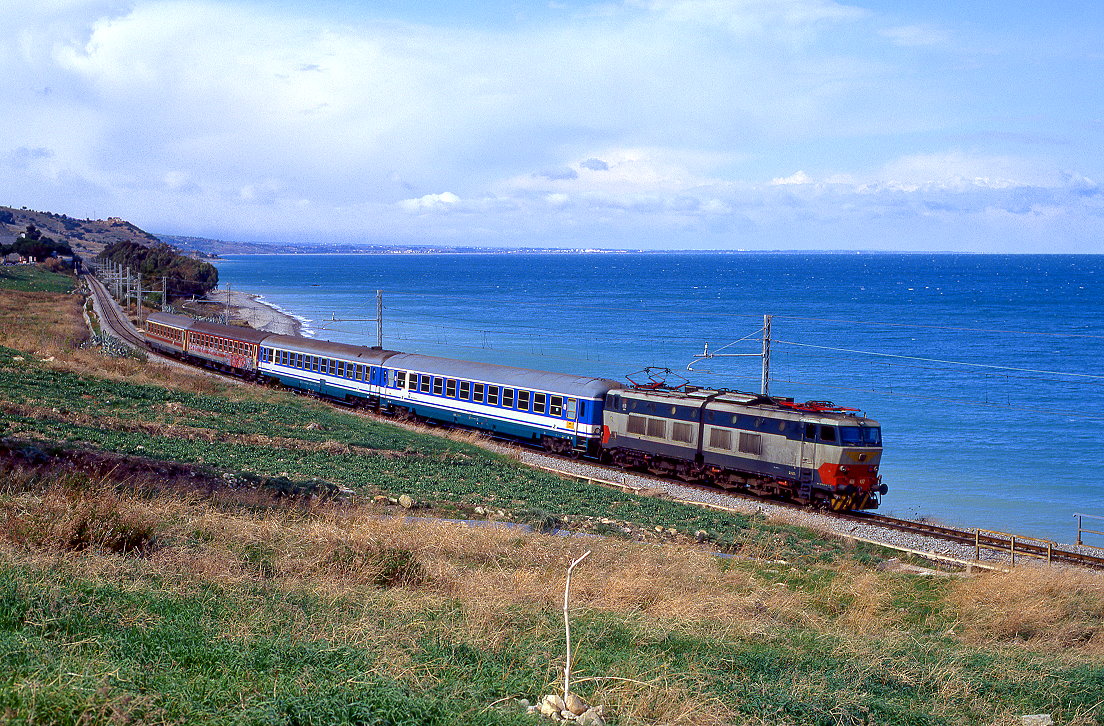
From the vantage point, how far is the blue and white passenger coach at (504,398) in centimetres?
3144

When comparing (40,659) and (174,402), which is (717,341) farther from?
(40,659)

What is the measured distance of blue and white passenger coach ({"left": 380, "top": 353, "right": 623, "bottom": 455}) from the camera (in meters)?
31.4

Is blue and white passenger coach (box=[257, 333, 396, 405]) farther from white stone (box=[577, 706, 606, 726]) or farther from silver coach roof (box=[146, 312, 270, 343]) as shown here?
white stone (box=[577, 706, 606, 726])

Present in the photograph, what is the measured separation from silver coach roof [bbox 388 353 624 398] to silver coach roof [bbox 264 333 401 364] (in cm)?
153

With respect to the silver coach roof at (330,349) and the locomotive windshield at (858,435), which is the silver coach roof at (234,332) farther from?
the locomotive windshield at (858,435)

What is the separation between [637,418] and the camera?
2967 centimetres

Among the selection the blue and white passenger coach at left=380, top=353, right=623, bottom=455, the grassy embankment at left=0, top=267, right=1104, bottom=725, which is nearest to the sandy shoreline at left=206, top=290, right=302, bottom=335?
the blue and white passenger coach at left=380, top=353, right=623, bottom=455

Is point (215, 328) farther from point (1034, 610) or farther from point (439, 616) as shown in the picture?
point (1034, 610)

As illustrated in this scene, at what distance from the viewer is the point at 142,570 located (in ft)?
33.2

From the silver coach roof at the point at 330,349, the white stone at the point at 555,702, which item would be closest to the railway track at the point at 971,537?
the silver coach roof at the point at 330,349

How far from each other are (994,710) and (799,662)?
6.30 feet

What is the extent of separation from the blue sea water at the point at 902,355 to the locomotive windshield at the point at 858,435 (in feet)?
18.3

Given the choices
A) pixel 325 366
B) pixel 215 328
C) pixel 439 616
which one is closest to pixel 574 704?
pixel 439 616

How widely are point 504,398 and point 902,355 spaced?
43.8m
